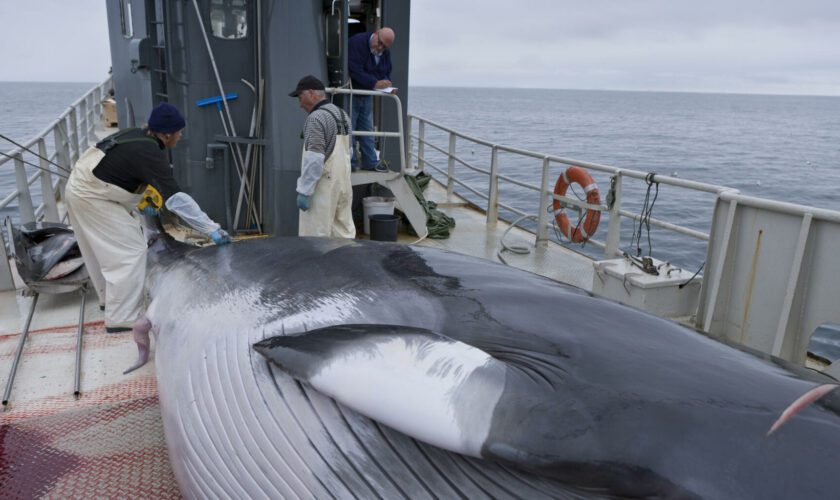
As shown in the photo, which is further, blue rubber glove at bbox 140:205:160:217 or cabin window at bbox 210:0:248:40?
cabin window at bbox 210:0:248:40

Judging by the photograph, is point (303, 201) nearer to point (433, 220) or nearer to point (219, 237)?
point (219, 237)

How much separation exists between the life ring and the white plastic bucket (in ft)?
6.75

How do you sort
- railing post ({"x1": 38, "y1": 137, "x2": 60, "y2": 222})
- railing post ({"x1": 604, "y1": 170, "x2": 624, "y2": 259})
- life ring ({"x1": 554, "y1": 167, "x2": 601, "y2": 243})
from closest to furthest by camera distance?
railing post ({"x1": 604, "y1": 170, "x2": 624, "y2": 259})
railing post ({"x1": 38, "y1": 137, "x2": 60, "y2": 222})
life ring ({"x1": 554, "y1": 167, "x2": 601, "y2": 243})

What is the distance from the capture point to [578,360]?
1.91 metres

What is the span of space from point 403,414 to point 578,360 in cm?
55

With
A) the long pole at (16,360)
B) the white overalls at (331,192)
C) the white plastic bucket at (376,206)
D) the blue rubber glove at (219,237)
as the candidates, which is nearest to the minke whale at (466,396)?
the blue rubber glove at (219,237)

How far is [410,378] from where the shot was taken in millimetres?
1758

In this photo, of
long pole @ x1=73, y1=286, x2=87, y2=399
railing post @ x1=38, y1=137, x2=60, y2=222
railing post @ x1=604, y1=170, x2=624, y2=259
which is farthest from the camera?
railing post @ x1=38, y1=137, x2=60, y2=222

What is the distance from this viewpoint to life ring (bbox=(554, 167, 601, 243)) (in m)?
7.38

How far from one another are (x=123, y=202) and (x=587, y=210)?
16.5 feet

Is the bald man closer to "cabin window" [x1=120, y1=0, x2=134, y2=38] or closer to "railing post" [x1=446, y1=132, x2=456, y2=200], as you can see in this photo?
"railing post" [x1=446, y1=132, x2=456, y2=200]

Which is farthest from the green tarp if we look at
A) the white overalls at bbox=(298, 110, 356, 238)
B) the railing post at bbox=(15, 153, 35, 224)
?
the railing post at bbox=(15, 153, 35, 224)

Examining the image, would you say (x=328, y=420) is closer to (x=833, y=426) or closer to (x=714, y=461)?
(x=714, y=461)

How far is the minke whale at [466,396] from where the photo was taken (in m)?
1.55
